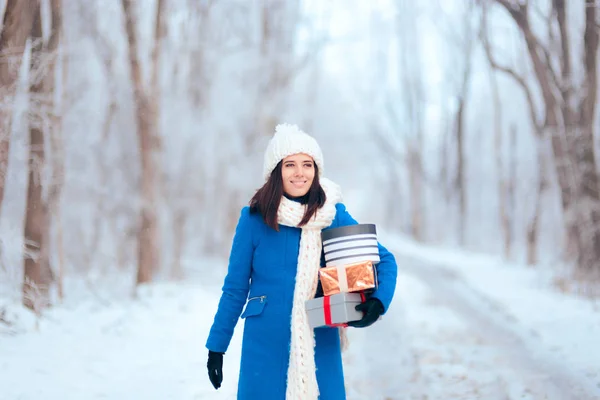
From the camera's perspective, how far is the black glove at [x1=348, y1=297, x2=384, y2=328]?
2578 millimetres

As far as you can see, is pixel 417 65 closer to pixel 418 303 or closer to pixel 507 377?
pixel 418 303

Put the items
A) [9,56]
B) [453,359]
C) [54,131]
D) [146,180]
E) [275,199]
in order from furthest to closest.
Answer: [146,180], [54,131], [453,359], [9,56], [275,199]

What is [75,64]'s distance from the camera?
1673 centimetres

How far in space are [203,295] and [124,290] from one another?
2445mm

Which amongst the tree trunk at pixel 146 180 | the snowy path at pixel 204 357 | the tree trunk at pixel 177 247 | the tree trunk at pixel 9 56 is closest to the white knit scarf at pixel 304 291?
the snowy path at pixel 204 357

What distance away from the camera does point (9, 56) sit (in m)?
5.73

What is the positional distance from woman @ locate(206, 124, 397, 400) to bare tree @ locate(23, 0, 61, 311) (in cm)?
431

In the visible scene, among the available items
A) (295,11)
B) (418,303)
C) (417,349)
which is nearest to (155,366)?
(417,349)

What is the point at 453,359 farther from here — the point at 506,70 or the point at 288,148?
the point at 506,70

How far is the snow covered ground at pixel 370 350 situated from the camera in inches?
198

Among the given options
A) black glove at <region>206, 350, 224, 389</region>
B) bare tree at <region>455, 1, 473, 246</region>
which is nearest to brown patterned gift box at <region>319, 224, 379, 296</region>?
black glove at <region>206, 350, 224, 389</region>

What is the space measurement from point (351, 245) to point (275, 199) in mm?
425

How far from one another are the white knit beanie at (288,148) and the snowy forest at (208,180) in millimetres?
2373

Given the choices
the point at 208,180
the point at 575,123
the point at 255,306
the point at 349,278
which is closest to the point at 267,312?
the point at 255,306
